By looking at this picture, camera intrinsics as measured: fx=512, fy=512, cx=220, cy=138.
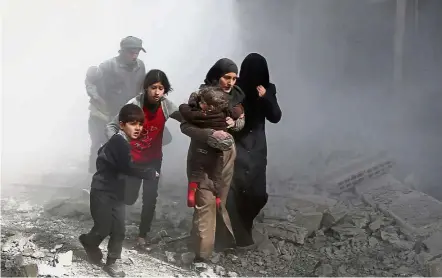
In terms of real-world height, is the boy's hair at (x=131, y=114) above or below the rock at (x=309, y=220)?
above

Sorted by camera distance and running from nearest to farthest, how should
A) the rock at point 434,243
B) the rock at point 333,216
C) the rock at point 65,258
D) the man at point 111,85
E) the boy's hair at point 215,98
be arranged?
the boy's hair at point 215,98, the rock at point 65,258, the rock at point 434,243, the man at point 111,85, the rock at point 333,216

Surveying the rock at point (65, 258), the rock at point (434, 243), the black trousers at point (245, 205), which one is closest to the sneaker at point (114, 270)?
the rock at point (65, 258)

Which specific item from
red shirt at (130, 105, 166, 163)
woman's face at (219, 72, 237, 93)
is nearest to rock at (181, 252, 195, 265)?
red shirt at (130, 105, 166, 163)

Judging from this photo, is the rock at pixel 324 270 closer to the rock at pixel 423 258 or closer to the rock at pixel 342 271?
the rock at pixel 342 271

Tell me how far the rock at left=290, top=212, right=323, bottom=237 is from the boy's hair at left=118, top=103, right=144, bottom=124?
59.3 inches

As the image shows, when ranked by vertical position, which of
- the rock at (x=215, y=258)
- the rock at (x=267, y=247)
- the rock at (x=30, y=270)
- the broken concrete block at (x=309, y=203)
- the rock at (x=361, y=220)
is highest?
the broken concrete block at (x=309, y=203)

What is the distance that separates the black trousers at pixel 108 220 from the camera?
339 centimetres

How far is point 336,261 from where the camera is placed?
3.65 meters

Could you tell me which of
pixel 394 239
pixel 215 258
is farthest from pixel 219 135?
pixel 394 239

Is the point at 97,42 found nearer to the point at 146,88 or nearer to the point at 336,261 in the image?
the point at 146,88

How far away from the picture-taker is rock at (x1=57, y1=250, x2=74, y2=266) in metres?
3.53

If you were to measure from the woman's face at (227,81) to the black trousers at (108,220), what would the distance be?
102 centimetres

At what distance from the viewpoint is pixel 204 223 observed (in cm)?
350

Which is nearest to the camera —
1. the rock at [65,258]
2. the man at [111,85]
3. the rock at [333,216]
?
the rock at [65,258]
